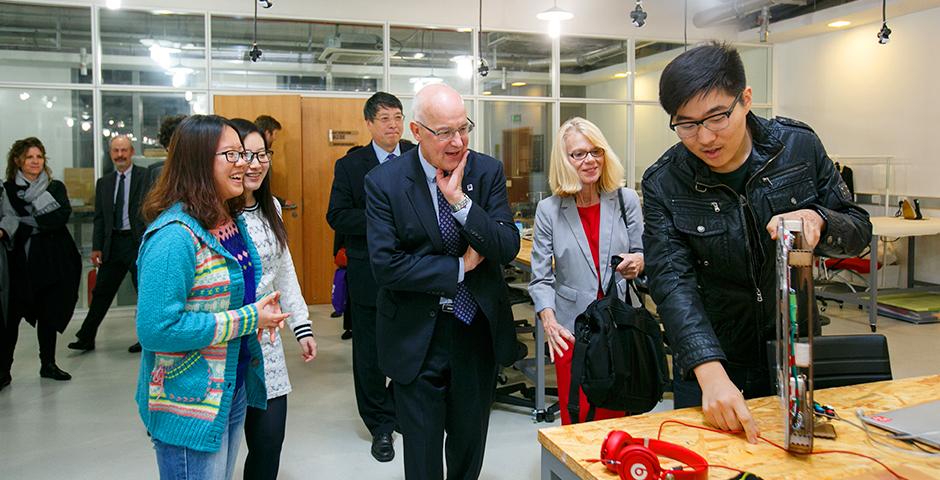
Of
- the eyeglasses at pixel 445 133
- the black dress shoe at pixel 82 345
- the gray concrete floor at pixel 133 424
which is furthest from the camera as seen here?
the black dress shoe at pixel 82 345

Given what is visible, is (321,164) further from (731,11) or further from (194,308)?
(194,308)

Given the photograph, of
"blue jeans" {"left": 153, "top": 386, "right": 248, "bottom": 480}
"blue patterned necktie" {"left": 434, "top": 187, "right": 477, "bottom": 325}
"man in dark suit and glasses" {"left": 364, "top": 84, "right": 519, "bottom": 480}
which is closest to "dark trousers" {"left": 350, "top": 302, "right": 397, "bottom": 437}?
"man in dark suit and glasses" {"left": 364, "top": 84, "right": 519, "bottom": 480}

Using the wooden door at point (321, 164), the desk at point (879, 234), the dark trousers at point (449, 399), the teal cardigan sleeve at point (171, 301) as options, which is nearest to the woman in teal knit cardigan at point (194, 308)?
the teal cardigan sleeve at point (171, 301)

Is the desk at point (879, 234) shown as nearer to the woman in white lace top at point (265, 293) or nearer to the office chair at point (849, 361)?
the office chair at point (849, 361)

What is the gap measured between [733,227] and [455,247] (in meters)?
0.93

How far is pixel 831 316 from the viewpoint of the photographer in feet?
23.5

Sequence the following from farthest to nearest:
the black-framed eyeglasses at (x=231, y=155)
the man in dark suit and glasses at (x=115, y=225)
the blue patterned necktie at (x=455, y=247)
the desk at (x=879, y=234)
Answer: the desk at (x=879, y=234) < the man in dark suit and glasses at (x=115, y=225) < the blue patterned necktie at (x=455, y=247) < the black-framed eyeglasses at (x=231, y=155)

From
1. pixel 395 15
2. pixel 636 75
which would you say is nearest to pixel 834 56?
pixel 636 75

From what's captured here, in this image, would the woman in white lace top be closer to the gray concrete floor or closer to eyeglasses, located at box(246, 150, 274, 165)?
eyeglasses, located at box(246, 150, 274, 165)

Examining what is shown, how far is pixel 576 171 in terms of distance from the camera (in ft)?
9.73

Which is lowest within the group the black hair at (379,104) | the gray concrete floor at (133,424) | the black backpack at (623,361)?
the gray concrete floor at (133,424)

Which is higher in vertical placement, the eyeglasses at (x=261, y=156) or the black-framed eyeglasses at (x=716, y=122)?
the black-framed eyeglasses at (x=716, y=122)

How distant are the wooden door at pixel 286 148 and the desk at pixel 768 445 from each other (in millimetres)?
6392

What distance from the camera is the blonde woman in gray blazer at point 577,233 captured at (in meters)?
2.92
